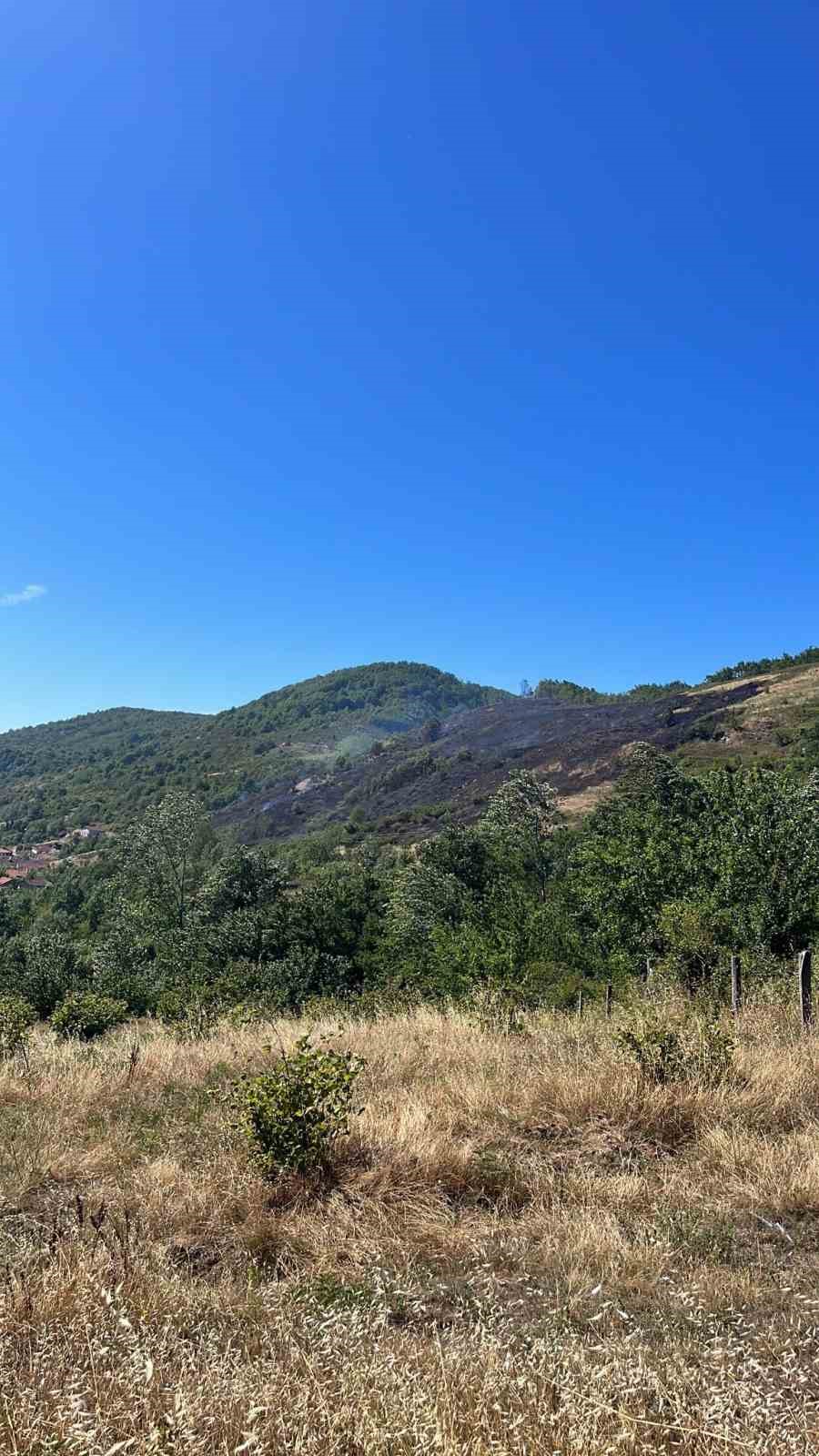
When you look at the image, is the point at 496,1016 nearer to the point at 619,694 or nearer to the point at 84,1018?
the point at 84,1018

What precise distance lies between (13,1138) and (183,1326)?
9.36 ft

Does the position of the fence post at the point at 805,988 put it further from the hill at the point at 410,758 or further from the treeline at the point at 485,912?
the hill at the point at 410,758

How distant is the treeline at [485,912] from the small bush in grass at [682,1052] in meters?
3.67

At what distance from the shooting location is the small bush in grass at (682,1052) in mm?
4824

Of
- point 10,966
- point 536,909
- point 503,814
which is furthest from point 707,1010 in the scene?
point 503,814

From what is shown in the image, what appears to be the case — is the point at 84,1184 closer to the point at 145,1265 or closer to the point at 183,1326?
the point at 145,1265

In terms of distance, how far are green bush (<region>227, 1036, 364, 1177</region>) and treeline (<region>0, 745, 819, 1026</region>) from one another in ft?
19.2

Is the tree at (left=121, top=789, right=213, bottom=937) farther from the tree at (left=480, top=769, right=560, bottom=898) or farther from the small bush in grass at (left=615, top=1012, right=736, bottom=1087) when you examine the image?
the small bush in grass at (left=615, top=1012, right=736, bottom=1087)

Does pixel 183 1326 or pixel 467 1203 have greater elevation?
pixel 183 1326

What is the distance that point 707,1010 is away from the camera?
6.46 meters

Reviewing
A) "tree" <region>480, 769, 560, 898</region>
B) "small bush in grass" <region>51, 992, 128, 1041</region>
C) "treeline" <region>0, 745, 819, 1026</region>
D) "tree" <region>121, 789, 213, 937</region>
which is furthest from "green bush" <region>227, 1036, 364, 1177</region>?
"tree" <region>121, 789, 213, 937</region>

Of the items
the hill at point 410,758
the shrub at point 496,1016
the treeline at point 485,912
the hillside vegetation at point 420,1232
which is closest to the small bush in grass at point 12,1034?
the hillside vegetation at point 420,1232

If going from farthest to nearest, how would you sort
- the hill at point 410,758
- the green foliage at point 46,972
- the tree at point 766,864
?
the hill at point 410,758 < the green foliage at point 46,972 < the tree at point 766,864

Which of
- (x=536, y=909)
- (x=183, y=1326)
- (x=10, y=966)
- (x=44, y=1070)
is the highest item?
(x=183, y=1326)
